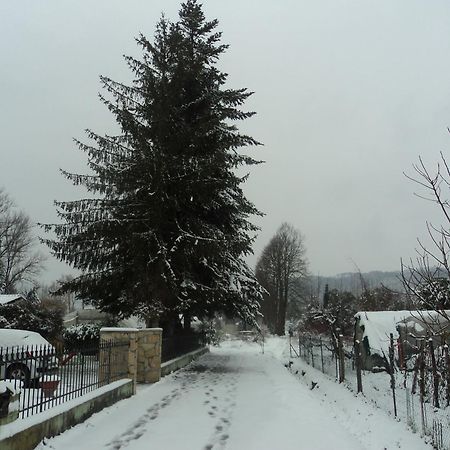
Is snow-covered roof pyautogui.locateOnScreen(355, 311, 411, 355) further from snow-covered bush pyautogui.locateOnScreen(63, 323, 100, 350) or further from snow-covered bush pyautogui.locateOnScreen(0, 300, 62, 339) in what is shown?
snow-covered bush pyautogui.locateOnScreen(0, 300, 62, 339)

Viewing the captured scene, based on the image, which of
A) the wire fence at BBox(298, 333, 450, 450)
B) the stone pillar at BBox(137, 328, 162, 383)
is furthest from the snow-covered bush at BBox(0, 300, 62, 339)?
the wire fence at BBox(298, 333, 450, 450)

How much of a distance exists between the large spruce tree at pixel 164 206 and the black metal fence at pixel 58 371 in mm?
5619

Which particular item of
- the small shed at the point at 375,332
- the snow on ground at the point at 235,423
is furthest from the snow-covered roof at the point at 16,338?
the small shed at the point at 375,332

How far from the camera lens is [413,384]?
10.9 meters

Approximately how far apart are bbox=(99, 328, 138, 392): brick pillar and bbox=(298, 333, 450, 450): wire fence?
18.5 ft

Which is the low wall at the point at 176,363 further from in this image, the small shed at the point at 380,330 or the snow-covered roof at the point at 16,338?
the small shed at the point at 380,330

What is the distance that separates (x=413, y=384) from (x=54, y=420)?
7.61 metres

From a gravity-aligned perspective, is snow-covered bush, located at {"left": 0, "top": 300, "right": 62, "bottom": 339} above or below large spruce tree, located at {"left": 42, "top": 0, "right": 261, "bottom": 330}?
below

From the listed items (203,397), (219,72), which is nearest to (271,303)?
(219,72)

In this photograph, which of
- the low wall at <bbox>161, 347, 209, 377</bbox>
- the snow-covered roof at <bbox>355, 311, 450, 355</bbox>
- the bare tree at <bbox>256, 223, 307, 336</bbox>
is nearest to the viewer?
the low wall at <bbox>161, 347, 209, 377</bbox>

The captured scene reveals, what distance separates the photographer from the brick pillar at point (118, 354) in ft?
34.9

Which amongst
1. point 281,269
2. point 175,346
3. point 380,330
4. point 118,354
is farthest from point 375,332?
point 281,269

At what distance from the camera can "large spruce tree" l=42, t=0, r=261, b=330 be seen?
1737 centimetres

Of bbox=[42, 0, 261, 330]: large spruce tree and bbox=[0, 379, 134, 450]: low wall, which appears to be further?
bbox=[42, 0, 261, 330]: large spruce tree
